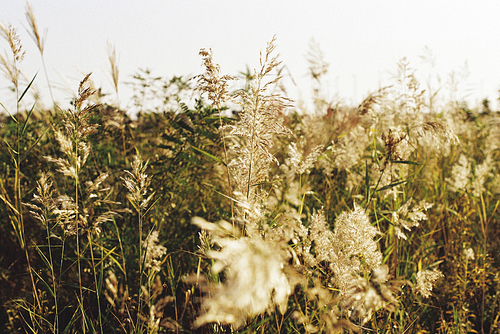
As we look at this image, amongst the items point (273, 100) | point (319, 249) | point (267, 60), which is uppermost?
point (267, 60)

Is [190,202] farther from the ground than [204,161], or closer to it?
closer to it

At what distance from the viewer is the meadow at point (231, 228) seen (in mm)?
1241

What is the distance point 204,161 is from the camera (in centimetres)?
238

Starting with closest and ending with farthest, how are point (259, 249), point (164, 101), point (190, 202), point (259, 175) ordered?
point (259, 249) < point (259, 175) < point (190, 202) < point (164, 101)

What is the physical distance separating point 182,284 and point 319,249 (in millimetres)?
1094

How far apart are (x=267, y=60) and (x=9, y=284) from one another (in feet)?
7.29

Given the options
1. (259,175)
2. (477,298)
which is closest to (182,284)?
(259,175)

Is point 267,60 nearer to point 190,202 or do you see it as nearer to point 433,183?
point 190,202

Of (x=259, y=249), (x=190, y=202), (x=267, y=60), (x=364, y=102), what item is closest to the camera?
(x=259, y=249)

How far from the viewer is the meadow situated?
4.07ft

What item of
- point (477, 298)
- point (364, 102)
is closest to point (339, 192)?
point (364, 102)

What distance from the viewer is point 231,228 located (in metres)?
1.05

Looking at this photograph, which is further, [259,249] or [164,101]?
[164,101]

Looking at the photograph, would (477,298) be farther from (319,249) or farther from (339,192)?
(319,249)
